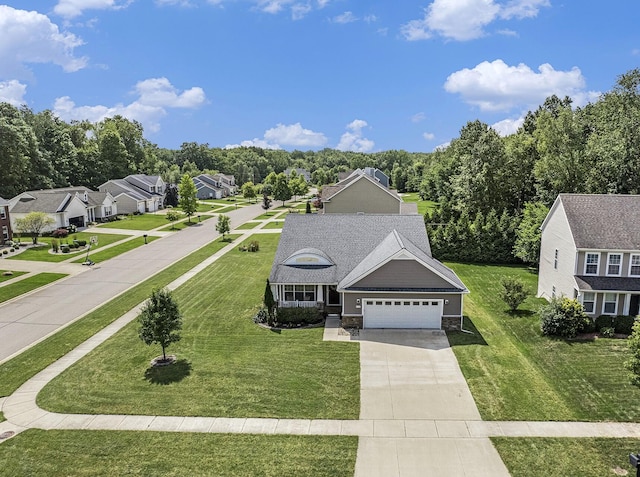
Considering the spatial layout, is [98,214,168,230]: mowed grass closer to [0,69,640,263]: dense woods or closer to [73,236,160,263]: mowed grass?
[73,236,160,263]: mowed grass

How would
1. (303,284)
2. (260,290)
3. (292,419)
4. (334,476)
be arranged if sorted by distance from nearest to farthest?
(334,476)
(292,419)
(303,284)
(260,290)

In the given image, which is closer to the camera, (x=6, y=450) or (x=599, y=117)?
(x=6, y=450)

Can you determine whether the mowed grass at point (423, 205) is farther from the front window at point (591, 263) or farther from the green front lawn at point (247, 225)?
the front window at point (591, 263)

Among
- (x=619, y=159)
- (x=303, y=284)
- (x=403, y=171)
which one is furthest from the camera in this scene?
(x=403, y=171)

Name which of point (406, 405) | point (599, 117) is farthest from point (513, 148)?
point (406, 405)

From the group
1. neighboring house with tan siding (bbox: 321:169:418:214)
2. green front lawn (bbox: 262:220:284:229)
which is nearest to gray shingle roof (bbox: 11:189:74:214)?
green front lawn (bbox: 262:220:284:229)

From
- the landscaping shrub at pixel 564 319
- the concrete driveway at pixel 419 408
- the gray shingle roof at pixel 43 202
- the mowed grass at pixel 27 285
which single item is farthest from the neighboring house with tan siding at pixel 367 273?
the gray shingle roof at pixel 43 202

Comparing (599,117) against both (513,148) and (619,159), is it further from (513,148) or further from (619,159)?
(619,159)

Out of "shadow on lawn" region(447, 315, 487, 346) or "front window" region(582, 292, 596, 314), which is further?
"front window" region(582, 292, 596, 314)
